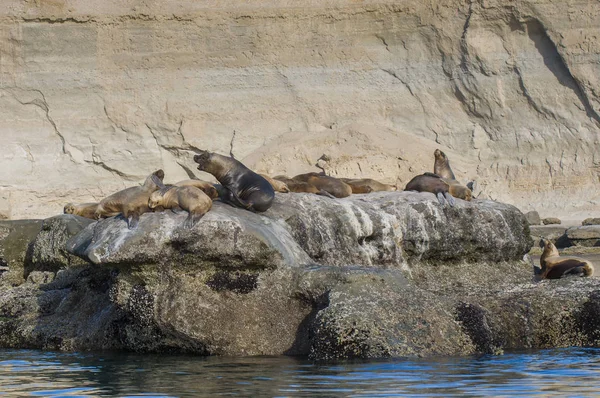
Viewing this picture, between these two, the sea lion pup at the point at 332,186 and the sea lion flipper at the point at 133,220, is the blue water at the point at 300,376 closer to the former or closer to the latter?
the sea lion flipper at the point at 133,220

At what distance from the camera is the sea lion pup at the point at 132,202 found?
10.8 metres

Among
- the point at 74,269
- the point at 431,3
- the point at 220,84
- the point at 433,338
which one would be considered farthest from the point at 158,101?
the point at 433,338

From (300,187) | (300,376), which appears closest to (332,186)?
(300,187)

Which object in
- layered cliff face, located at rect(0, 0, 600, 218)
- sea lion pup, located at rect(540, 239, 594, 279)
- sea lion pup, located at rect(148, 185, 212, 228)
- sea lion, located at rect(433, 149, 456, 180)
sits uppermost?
layered cliff face, located at rect(0, 0, 600, 218)

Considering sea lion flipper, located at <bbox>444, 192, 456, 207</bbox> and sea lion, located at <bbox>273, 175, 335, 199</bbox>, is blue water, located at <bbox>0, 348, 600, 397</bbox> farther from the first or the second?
sea lion, located at <bbox>273, 175, 335, 199</bbox>

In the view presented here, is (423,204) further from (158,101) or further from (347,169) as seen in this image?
(158,101)

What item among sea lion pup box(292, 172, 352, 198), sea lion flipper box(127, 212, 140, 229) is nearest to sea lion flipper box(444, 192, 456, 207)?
sea lion pup box(292, 172, 352, 198)

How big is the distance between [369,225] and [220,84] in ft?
57.9

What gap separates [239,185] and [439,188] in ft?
11.2

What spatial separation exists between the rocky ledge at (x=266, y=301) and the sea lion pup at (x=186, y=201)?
0.10m

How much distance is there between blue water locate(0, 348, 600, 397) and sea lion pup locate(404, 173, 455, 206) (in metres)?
4.17

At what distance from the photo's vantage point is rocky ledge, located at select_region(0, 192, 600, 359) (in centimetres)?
968

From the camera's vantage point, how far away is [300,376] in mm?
8281

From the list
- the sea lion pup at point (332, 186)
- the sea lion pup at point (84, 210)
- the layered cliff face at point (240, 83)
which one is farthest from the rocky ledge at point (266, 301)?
the layered cliff face at point (240, 83)
